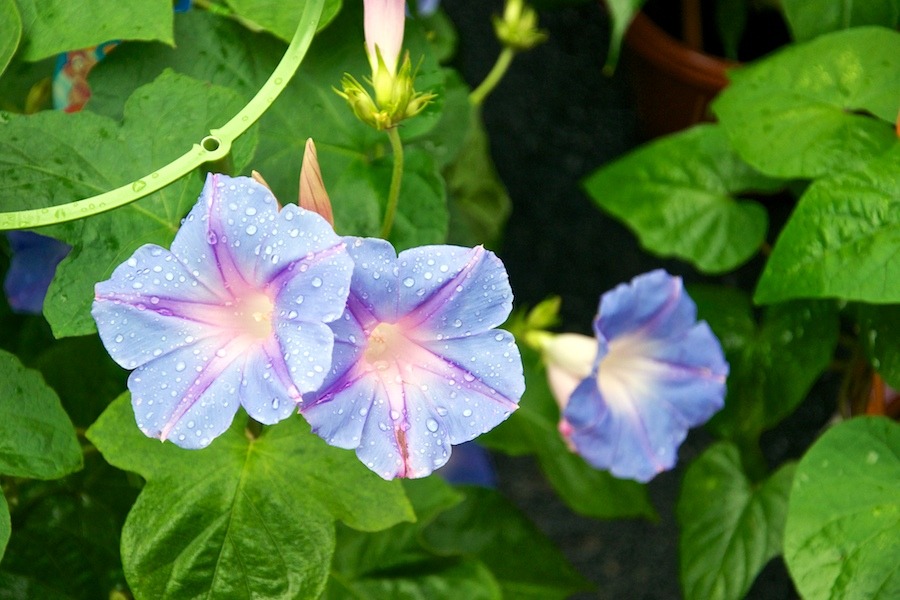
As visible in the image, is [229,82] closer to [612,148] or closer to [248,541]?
[248,541]

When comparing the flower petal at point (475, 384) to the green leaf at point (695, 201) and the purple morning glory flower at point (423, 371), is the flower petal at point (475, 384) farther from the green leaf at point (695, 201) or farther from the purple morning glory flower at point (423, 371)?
the green leaf at point (695, 201)

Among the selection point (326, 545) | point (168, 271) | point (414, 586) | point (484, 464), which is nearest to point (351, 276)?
point (168, 271)

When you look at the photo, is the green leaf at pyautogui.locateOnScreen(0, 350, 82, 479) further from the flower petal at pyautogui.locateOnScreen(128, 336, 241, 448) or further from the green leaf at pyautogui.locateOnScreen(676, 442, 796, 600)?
the green leaf at pyautogui.locateOnScreen(676, 442, 796, 600)

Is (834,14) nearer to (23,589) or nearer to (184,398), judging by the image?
(184,398)

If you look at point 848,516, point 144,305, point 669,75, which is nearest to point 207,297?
point 144,305

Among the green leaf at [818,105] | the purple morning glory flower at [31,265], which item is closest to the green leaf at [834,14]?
the green leaf at [818,105]

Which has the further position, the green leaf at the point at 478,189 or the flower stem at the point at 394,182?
the green leaf at the point at 478,189
